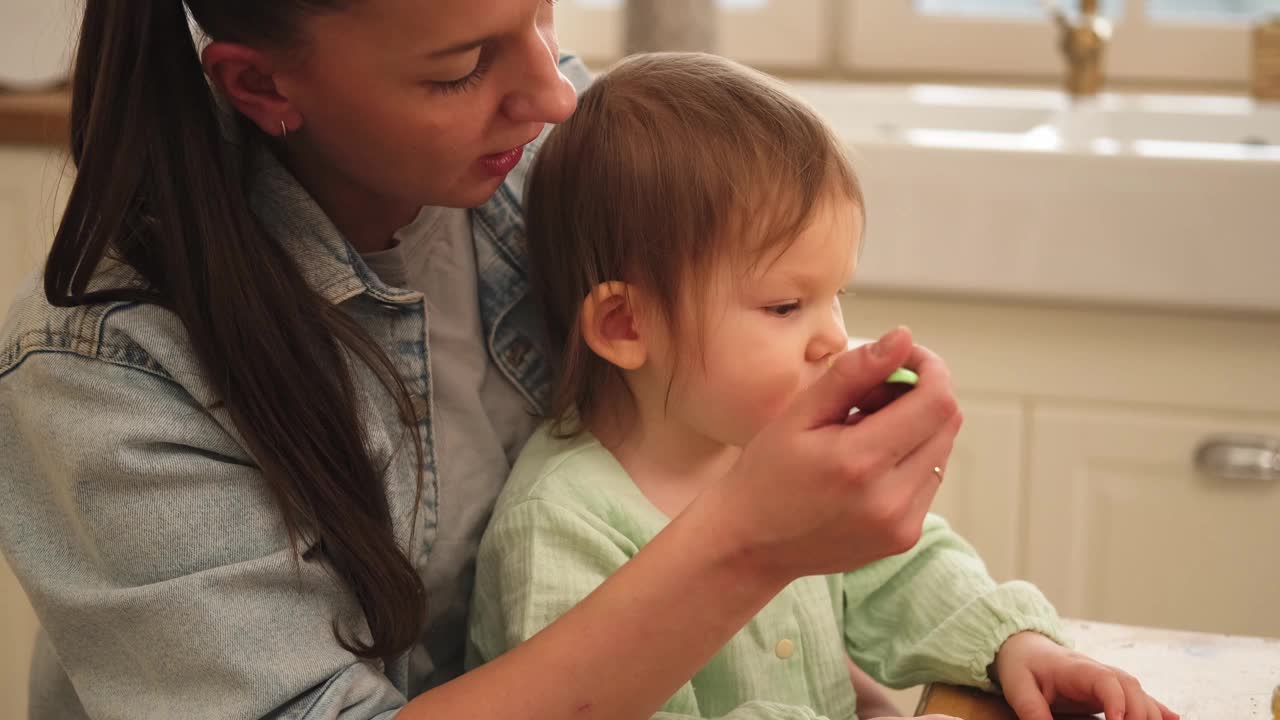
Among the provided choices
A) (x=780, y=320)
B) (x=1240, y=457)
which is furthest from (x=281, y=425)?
(x=1240, y=457)

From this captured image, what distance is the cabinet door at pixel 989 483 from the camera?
4.98 ft

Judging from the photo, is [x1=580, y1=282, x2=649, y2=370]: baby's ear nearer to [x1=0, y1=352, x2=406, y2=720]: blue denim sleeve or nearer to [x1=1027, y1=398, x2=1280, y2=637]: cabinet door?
[x1=0, y1=352, x2=406, y2=720]: blue denim sleeve

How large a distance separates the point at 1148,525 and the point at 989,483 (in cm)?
18

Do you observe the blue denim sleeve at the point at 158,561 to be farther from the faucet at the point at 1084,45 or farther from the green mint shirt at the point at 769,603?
the faucet at the point at 1084,45

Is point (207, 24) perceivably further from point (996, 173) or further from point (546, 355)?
point (996, 173)

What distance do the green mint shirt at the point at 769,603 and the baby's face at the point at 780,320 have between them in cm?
11

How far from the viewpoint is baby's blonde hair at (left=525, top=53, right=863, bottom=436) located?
875 millimetres

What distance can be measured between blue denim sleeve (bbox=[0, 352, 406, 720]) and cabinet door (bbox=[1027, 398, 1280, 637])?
3.10ft

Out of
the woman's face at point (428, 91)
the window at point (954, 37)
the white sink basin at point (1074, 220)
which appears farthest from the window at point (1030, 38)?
the woman's face at point (428, 91)

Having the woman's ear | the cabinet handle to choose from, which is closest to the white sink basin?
the cabinet handle

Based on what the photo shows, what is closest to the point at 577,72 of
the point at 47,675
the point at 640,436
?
the point at 640,436

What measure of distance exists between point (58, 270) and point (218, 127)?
0.41ft

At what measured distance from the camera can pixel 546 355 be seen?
3.33ft

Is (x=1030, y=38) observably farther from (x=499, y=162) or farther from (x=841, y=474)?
(x=841, y=474)
